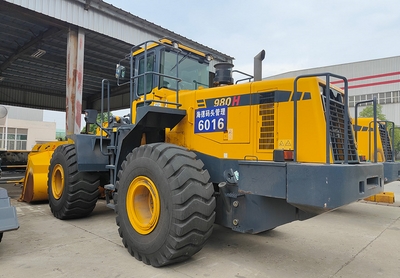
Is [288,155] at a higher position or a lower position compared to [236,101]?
lower

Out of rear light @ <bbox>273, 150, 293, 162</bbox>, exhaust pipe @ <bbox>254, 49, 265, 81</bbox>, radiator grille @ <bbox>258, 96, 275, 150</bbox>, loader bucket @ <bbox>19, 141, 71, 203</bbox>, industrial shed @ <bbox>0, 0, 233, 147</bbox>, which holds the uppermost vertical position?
industrial shed @ <bbox>0, 0, 233, 147</bbox>

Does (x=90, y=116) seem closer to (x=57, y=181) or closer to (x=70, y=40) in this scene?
(x=57, y=181)

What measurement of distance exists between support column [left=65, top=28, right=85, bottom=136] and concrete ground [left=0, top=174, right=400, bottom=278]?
539 centimetres

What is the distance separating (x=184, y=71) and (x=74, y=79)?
750 centimetres

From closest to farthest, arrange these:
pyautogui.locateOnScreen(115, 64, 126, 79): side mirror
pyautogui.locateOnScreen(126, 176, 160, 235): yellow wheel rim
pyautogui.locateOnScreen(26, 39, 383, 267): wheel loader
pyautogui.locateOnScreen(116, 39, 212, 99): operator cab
→ pyautogui.locateOnScreen(26, 39, 383, 267): wheel loader
pyautogui.locateOnScreen(126, 176, 160, 235): yellow wheel rim
pyautogui.locateOnScreen(116, 39, 212, 99): operator cab
pyautogui.locateOnScreen(115, 64, 126, 79): side mirror

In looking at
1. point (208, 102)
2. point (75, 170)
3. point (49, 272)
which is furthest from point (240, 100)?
point (75, 170)

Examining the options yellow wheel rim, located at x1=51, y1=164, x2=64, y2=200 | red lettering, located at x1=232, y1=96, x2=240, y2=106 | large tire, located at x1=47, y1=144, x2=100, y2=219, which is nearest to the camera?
red lettering, located at x1=232, y1=96, x2=240, y2=106

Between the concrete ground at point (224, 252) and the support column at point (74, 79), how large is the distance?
17.7ft

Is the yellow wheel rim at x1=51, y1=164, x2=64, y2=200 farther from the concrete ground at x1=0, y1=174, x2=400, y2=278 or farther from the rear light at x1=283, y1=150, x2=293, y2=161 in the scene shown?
the rear light at x1=283, y1=150, x2=293, y2=161

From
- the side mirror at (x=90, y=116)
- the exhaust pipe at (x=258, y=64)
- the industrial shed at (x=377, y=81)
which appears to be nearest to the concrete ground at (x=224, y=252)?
the side mirror at (x=90, y=116)

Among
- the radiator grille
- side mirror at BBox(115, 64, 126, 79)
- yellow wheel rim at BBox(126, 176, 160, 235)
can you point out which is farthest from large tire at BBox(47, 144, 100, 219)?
the radiator grille

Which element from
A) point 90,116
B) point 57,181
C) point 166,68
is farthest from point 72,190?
point 166,68

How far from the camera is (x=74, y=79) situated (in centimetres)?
1123

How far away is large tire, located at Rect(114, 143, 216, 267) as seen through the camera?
341 cm
